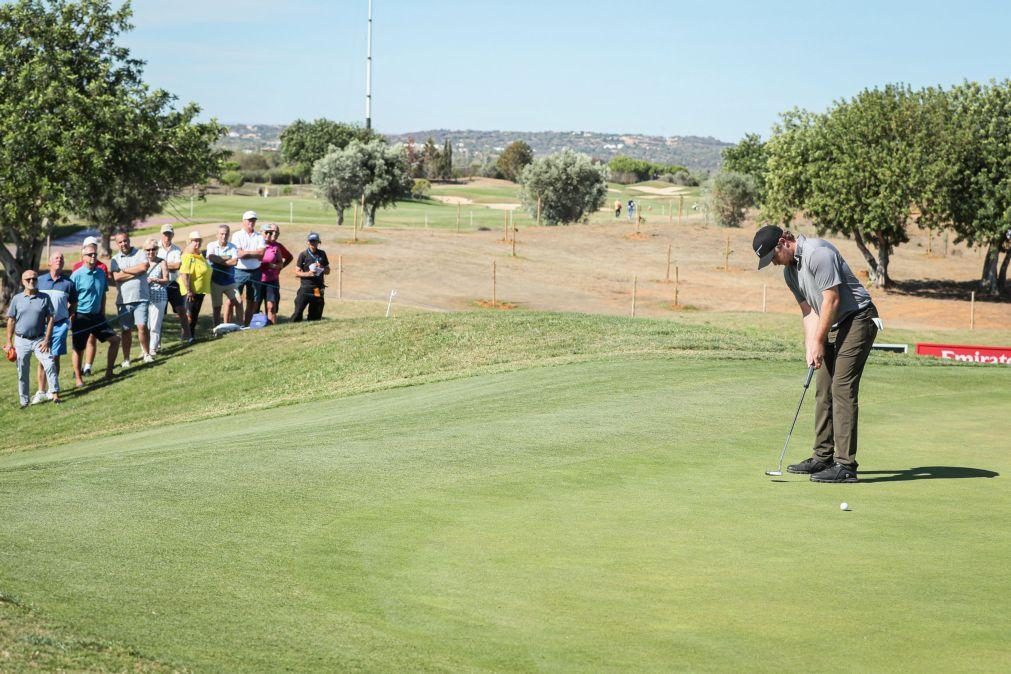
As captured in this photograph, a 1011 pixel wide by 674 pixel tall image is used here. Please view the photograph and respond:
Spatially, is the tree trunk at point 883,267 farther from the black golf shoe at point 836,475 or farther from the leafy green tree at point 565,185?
the black golf shoe at point 836,475

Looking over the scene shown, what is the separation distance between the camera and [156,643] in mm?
5391

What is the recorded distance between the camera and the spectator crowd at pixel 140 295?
2017cm

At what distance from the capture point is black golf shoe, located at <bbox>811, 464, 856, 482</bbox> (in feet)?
32.5

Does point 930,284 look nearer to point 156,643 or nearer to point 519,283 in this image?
point 519,283

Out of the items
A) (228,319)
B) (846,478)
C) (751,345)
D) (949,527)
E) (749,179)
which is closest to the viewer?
(949,527)

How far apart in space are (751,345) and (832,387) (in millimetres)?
12725

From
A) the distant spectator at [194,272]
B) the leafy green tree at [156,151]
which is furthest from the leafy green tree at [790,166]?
the distant spectator at [194,272]

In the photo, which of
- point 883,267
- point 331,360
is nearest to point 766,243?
point 331,360

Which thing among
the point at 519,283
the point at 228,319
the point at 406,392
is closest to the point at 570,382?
the point at 406,392

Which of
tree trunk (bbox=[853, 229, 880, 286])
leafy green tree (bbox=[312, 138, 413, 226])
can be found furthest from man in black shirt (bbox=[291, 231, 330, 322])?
leafy green tree (bbox=[312, 138, 413, 226])

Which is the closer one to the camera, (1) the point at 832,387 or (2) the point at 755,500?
(2) the point at 755,500

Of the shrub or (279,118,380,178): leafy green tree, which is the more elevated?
(279,118,380,178): leafy green tree

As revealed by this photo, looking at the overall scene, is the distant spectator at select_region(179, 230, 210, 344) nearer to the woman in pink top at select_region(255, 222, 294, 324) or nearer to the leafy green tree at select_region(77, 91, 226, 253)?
the woman in pink top at select_region(255, 222, 294, 324)

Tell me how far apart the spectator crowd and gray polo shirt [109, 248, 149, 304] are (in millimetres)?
19
